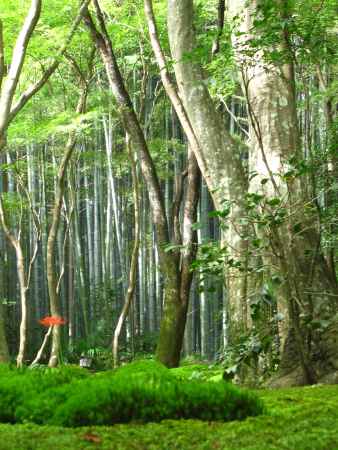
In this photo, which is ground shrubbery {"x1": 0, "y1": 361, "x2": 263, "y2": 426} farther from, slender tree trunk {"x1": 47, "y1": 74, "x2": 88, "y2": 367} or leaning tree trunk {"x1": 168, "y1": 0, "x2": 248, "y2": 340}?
slender tree trunk {"x1": 47, "y1": 74, "x2": 88, "y2": 367}

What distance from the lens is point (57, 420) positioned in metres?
1.67

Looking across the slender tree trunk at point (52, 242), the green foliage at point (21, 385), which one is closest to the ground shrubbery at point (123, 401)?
the green foliage at point (21, 385)

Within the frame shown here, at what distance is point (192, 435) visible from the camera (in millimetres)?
1562

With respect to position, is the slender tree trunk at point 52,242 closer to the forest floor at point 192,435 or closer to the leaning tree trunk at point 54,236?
the leaning tree trunk at point 54,236

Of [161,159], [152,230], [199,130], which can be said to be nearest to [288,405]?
[199,130]

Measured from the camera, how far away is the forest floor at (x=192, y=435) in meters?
1.45

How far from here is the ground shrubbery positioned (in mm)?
1676

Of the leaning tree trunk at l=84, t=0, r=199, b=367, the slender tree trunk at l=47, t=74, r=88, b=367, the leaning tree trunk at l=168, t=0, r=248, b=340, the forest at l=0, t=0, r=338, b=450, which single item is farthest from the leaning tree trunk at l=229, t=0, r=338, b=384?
the slender tree trunk at l=47, t=74, r=88, b=367

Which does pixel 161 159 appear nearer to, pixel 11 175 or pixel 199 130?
pixel 11 175

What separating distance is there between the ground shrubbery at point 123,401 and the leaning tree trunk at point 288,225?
49.5 inches

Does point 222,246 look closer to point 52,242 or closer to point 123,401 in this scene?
point 123,401

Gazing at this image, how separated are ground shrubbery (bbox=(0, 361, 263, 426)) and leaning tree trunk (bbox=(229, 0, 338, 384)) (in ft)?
4.13

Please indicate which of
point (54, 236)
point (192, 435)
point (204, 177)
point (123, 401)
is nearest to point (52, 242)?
point (54, 236)

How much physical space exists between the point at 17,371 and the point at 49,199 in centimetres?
1451
